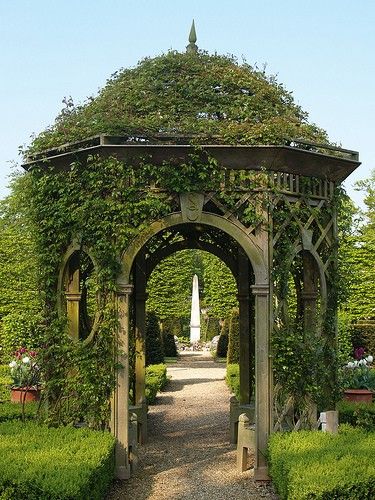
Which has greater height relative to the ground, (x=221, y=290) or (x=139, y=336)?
(x=221, y=290)

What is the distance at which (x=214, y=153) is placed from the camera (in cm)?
838

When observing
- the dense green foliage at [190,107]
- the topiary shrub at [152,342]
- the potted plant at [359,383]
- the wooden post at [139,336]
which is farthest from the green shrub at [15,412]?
the topiary shrub at [152,342]

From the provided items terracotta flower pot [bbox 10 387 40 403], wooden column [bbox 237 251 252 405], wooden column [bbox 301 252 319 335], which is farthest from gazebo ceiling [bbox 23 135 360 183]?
terracotta flower pot [bbox 10 387 40 403]

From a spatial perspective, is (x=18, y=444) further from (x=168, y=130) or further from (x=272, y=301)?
(x=168, y=130)

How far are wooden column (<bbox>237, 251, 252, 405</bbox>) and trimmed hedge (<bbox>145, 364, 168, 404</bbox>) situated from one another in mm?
4428

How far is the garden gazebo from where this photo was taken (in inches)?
331

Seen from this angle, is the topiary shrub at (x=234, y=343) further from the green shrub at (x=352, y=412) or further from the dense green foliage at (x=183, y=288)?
the green shrub at (x=352, y=412)

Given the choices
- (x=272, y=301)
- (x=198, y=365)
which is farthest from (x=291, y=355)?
(x=198, y=365)

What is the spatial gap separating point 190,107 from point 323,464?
469 centimetres

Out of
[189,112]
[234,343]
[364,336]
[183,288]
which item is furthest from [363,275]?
[189,112]

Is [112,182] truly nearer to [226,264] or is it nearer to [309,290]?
[309,290]

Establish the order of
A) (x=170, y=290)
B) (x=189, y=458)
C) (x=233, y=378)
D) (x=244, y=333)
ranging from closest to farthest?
(x=189, y=458), (x=244, y=333), (x=233, y=378), (x=170, y=290)

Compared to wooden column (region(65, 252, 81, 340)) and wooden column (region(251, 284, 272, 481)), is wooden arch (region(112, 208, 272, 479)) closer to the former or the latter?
wooden column (region(251, 284, 272, 481))

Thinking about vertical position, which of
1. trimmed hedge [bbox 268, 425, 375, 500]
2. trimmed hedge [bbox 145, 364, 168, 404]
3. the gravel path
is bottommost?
the gravel path
